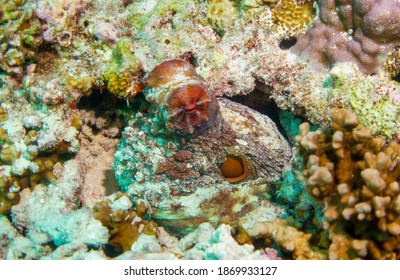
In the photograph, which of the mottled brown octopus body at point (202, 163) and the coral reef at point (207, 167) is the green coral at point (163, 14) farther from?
the coral reef at point (207, 167)

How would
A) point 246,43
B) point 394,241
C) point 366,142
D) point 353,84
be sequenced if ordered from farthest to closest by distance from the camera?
point 246,43 → point 353,84 → point 366,142 → point 394,241

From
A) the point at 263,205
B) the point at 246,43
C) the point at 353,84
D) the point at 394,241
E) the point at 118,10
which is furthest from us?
the point at 118,10

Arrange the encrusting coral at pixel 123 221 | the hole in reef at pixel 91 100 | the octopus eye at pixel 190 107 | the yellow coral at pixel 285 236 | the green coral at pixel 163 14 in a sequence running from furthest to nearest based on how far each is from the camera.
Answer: the hole in reef at pixel 91 100
the green coral at pixel 163 14
the encrusting coral at pixel 123 221
the octopus eye at pixel 190 107
the yellow coral at pixel 285 236

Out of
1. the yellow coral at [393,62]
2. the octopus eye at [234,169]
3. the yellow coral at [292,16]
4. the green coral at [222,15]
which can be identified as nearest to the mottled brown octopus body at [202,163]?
the octopus eye at [234,169]

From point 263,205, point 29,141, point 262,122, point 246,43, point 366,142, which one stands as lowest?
point 263,205

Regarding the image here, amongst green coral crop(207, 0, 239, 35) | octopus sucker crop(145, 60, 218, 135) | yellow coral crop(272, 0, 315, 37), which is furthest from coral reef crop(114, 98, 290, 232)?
yellow coral crop(272, 0, 315, 37)

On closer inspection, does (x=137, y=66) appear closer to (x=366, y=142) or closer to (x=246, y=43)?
(x=246, y=43)

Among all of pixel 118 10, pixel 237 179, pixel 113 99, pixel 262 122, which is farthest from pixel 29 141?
pixel 262 122
